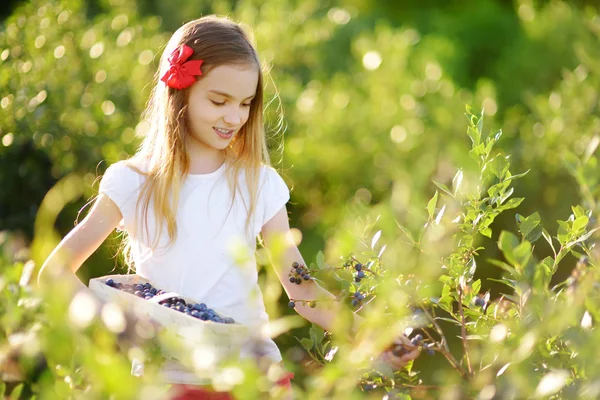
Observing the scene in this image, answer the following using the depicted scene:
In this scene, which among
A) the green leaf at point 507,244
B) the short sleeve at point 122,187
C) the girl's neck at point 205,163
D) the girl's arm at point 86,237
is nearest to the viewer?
the green leaf at point 507,244

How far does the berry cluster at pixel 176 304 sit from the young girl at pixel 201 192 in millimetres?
114

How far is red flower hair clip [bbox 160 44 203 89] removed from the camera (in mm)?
2213

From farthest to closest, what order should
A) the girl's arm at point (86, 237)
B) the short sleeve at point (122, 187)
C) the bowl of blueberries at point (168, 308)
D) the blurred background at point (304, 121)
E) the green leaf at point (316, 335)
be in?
the blurred background at point (304, 121) < the short sleeve at point (122, 187) < the girl's arm at point (86, 237) < the green leaf at point (316, 335) < the bowl of blueberries at point (168, 308)

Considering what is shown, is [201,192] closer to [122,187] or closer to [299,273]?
[122,187]

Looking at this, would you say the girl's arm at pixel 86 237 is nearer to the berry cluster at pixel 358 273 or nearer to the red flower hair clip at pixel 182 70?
the red flower hair clip at pixel 182 70

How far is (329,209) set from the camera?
4664mm

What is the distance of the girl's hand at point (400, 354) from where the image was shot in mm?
1643

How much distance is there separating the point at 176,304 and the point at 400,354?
483 mm

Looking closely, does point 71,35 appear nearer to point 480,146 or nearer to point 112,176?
point 112,176

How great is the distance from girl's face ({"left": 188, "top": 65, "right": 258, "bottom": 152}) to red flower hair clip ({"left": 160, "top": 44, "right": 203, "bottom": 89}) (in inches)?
0.8

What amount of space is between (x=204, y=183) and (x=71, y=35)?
2859mm

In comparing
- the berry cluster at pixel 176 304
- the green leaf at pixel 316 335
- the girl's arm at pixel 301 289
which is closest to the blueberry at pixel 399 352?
the girl's arm at pixel 301 289

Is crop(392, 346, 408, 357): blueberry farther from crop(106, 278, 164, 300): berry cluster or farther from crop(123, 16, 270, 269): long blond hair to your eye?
crop(123, 16, 270, 269): long blond hair

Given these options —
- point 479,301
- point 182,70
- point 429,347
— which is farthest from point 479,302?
point 182,70
